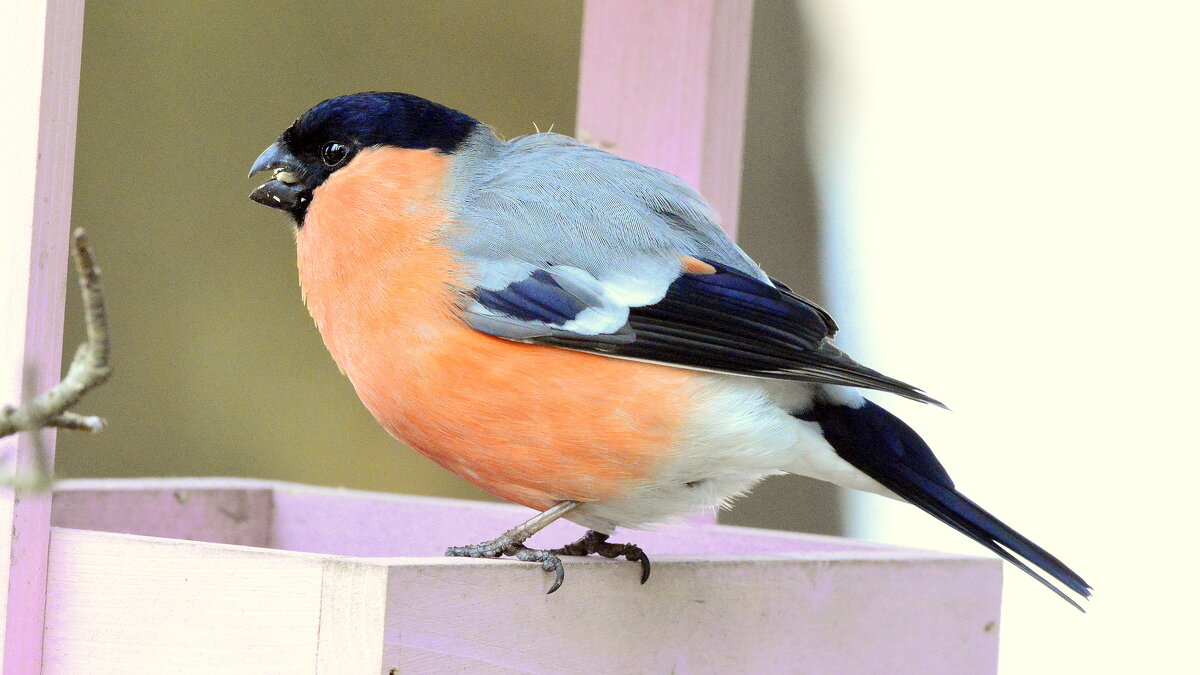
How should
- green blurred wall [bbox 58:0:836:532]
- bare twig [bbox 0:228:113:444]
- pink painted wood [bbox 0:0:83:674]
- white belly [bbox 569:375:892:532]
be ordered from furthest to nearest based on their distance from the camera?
green blurred wall [bbox 58:0:836:532], white belly [bbox 569:375:892:532], pink painted wood [bbox 0:0:83:674], bare twig [bbox 0:228:113:444]

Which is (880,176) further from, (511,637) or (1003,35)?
(511,637)

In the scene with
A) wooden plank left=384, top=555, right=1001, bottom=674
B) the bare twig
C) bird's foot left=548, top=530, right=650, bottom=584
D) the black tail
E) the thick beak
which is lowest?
wooden plank left=384, top=555, right=1001, bottom=674

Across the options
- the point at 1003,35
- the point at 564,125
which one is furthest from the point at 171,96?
the point at 1003,35

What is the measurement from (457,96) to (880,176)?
1650 mm

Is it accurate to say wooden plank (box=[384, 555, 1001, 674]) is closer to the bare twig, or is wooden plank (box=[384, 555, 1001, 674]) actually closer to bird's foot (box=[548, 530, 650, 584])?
bird's foot (box=[548, 530, 650, 584])

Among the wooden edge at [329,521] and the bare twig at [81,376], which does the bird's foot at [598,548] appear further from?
A: the bare twig at [81,376]

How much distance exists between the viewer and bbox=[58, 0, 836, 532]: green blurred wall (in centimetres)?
369

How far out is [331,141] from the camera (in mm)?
1672

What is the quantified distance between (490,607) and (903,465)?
63cm

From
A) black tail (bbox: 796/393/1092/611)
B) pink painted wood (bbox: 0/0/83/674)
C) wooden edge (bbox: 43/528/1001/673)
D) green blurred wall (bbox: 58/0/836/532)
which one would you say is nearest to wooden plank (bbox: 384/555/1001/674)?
wooden edge (bbox: 43/528/1001/673)

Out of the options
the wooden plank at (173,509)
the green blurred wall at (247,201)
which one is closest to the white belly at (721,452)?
the wooden plank at (173,509)

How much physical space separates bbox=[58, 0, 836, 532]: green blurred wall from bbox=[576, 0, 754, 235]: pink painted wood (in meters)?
1.54

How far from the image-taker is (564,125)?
15.0ft

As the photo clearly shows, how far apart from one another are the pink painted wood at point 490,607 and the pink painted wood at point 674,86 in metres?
0.57
